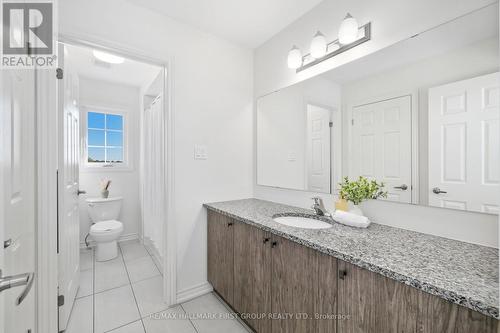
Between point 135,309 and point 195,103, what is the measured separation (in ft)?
5.95

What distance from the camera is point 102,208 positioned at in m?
2.96

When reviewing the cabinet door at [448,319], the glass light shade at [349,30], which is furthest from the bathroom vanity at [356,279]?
the glass light shade at [349,30]

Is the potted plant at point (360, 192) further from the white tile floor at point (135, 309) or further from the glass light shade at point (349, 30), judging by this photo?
the white tile floor at point (135, 309)

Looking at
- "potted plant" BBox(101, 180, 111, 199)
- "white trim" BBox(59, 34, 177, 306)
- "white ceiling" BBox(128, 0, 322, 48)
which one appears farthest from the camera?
"potted plant" BBox(101, 180, 111, 199)

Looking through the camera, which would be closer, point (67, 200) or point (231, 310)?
point (67, 200)

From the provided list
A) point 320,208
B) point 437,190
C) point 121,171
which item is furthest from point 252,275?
point 121,171

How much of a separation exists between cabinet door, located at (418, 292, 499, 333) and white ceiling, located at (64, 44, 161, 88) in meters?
2.96

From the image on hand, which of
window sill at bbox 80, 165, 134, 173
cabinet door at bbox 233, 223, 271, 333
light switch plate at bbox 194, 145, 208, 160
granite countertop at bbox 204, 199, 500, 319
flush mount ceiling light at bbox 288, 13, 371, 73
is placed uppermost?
flush mount ceiling light at bbox 288, 13, 371, 73

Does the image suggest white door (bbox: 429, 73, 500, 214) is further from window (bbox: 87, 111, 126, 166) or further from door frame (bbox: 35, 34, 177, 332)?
window (bbox: 87, 111, 126, 166)

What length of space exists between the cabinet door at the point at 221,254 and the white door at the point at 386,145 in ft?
3.44

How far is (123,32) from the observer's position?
5.43 feet

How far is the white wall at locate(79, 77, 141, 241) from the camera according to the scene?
312 cm

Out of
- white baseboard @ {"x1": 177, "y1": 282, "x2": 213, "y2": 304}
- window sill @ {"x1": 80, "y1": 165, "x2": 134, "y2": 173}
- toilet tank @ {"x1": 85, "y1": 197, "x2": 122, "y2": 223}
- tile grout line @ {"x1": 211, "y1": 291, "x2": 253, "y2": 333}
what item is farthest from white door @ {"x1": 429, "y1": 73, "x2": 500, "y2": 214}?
window sill @ {"x1": 80, "y1": 165, "x2": 134, "y2": 173}

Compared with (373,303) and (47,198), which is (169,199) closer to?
(47,198)
